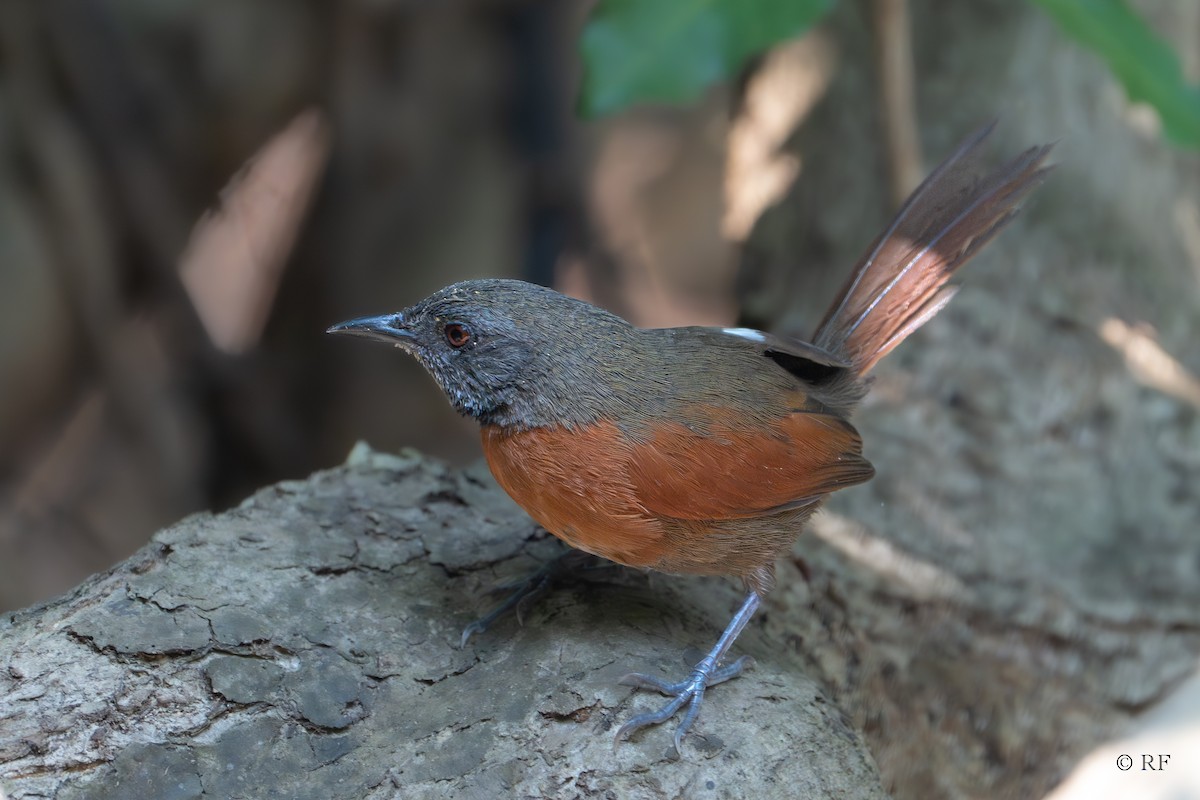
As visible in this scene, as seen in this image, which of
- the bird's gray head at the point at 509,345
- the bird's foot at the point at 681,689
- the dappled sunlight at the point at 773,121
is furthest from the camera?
the dappled sunlight at the point at 773,121

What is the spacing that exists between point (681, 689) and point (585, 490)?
52 cm

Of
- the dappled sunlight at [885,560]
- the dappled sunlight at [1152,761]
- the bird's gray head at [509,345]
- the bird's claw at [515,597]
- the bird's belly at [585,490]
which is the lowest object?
the dappled sunlight at [1152,761]

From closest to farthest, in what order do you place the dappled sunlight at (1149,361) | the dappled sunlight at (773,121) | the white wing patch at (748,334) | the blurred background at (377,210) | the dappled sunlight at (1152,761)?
1. the white wing patch at (748,334)
2. the dappled sunlight at (1152,761)
3. the dappled sunlight at (1149,361)
4. the blurred background at (377,210)
5. the dappled sunlight at (773,121)

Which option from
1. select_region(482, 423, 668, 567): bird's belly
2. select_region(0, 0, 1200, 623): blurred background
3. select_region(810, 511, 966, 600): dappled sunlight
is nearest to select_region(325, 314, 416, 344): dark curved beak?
select_region(482, 423, 668, 567): bird's belly

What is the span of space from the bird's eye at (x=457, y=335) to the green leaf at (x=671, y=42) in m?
0.98

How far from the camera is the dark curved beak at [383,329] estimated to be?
2.88 metres

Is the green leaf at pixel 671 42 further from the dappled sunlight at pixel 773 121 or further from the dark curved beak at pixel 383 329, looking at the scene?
the dappled sunlight at pixel 773 121

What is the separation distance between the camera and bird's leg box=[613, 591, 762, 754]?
2424mm

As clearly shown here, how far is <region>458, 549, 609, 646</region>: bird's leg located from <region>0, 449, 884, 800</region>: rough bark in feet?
0.10

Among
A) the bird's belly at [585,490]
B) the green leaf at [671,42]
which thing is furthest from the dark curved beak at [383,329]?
the green leaf at [671,42]

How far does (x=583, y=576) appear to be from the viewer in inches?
117

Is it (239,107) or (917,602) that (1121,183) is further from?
(239,107)

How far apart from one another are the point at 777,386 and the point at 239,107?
4232 mm

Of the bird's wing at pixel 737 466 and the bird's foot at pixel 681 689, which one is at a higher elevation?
the bird's wing at pixel 737 466
